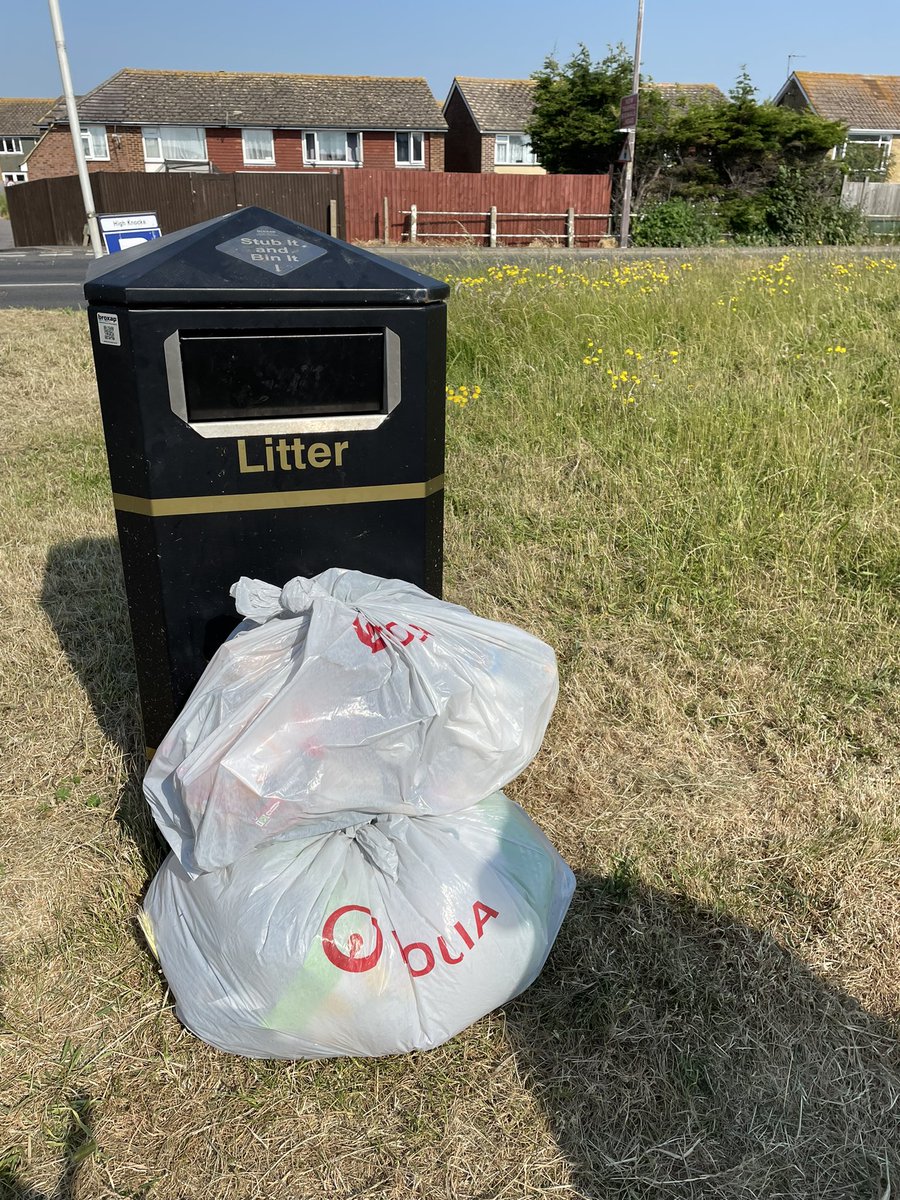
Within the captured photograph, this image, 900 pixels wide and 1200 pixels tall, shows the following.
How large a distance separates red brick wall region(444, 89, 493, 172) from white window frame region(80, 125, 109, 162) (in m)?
13.5

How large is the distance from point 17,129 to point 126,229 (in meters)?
59.0

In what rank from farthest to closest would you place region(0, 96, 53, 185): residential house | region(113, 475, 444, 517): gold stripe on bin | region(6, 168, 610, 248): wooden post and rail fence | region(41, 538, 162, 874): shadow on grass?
region(0, 96, 53, 185): residential house < region(6, 168, 610, 248): wooden post and rail fence < region(41, 538, 162, 874): shadow on grass < region(113, 475, 444, 517): gold stripe on bin

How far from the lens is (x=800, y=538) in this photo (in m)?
3.53

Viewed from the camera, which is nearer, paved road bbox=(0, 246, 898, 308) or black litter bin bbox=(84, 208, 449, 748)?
black litter bin bbox=(84, 208, 449, 748)

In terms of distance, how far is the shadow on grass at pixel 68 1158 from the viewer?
1.57 m

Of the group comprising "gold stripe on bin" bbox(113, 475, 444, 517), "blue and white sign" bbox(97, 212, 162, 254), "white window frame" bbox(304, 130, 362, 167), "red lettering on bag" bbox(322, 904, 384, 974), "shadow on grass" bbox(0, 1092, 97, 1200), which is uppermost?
"white window frame" bbox(304, 130, 362, 167)

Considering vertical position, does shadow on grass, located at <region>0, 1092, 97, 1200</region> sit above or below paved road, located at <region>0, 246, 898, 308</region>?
below

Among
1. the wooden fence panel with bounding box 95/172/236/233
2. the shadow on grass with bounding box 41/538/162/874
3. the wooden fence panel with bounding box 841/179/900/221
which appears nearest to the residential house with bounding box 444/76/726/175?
the wooden fence panel with bounding box 841/179/900/221

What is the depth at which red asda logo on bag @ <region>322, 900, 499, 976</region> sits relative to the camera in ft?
5.41

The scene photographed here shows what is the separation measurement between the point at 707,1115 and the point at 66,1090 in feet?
4.10

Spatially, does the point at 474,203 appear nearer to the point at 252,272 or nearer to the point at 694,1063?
the point at 252,272

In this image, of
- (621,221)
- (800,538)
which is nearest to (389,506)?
(800,538)

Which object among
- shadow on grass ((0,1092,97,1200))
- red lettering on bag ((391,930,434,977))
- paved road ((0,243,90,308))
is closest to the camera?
shadow on grass ((0,1092,97,1200))

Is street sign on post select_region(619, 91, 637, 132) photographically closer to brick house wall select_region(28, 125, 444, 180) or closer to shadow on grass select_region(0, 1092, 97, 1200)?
brick house wall select_region(28, 125, 444, 180)
